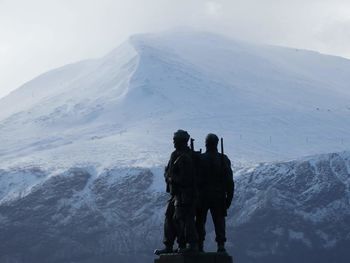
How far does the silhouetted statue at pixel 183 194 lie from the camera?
32875 millimetres

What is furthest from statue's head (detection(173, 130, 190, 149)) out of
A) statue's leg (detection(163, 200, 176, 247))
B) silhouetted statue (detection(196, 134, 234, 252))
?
statue's leg (detection(163, 200, 176, 247))

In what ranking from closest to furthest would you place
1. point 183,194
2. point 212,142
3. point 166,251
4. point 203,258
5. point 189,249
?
point 203,258 < point 189,249 < point 183,194 < point 166,251 < point 212,142

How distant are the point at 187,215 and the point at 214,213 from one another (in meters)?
1.23

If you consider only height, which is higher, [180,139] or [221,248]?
[180,139]

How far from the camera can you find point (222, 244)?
33.8m

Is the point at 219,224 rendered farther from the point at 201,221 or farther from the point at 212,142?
the point at 212,142

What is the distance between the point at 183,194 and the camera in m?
32.9

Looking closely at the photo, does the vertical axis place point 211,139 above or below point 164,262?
above

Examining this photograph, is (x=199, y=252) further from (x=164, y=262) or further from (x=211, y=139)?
(x=211, y=139)

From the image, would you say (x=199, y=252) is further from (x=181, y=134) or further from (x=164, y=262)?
(x=181, y=134)

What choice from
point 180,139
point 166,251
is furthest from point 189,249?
point 180,139

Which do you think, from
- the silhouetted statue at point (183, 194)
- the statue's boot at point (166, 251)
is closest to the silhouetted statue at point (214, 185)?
the silhouetted statue at point (183, 194)

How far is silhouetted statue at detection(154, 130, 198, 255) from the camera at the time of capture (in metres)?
32.9

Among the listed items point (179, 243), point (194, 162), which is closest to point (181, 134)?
point (194, 162)
